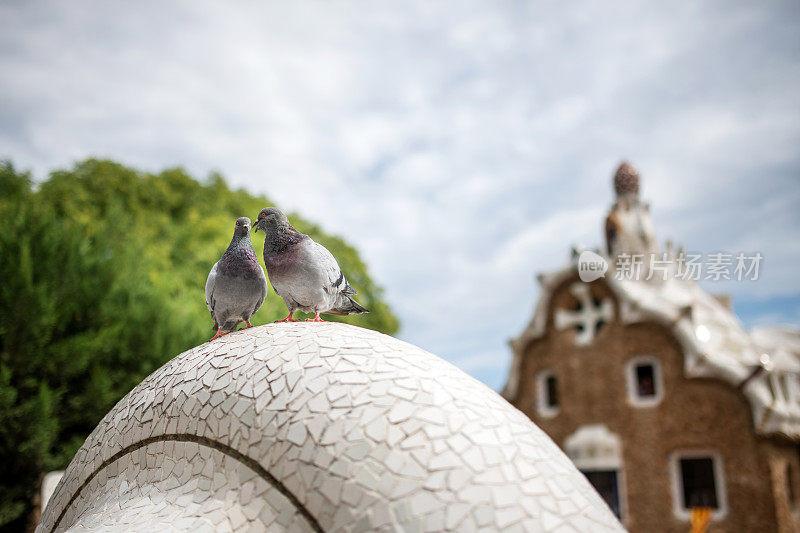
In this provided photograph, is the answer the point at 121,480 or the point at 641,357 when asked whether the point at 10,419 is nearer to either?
the point at 121,480

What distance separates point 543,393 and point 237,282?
1414 centimetres

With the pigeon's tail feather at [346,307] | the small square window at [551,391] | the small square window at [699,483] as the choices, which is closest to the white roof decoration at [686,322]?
the small square window at [551,391]

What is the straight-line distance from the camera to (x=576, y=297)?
1573cm

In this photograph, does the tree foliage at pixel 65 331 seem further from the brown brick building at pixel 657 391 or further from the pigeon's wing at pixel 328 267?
the brown brick building at pixel 657 391

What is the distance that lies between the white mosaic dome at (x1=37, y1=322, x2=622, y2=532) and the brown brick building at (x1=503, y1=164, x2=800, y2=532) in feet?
41.1

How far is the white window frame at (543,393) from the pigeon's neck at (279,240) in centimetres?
1354

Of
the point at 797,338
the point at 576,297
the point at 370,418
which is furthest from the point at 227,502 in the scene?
the point at 797,338

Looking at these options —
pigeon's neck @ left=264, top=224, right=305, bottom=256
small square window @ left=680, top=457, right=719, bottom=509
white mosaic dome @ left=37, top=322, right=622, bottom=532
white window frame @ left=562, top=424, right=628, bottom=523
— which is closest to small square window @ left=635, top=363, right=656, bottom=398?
white window frame @ left=562, top=424, right=628, bottom=523

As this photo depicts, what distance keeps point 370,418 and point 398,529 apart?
12.6 inches

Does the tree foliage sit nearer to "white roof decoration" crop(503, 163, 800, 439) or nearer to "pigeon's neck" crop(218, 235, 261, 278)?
"pigeon's neck" crop(218, 235, 261, 278)

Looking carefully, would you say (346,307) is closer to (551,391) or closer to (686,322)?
(686,322)

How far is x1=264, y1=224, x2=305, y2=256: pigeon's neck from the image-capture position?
2.97m

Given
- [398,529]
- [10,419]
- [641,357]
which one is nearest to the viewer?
[398,529]

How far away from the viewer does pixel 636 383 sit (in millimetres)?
14352
